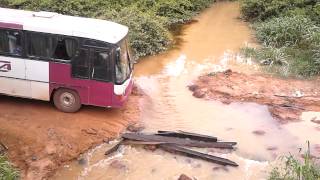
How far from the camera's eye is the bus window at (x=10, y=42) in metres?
13.1

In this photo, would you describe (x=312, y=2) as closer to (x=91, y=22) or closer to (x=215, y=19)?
(x=215, y=19)

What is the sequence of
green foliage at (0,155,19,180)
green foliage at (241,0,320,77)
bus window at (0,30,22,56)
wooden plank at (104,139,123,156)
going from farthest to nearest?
green foliage at (241,0,320,77) → bus window at (0,30,22,56) → wooden plank at (104,139,123,156) → green foliage at (0,155,19,180)

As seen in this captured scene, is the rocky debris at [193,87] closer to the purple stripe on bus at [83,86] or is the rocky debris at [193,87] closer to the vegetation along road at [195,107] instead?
the vegetation along road at [195,107]

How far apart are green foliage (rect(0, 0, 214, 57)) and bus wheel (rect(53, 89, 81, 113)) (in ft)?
19.0

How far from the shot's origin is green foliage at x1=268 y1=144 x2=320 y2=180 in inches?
409

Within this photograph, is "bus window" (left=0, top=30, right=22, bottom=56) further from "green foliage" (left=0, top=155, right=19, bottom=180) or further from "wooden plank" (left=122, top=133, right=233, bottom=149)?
"green foliage" (left=0, top=155, right=19, bottom=180)

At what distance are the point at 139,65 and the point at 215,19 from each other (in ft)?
26.9

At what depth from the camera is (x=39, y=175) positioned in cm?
1113

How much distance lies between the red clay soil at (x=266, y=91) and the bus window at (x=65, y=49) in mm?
4519

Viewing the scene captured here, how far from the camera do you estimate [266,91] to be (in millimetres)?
15898

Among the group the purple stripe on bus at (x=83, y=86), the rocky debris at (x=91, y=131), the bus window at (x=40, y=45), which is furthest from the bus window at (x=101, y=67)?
the rocky debris at (x=91, y=131)

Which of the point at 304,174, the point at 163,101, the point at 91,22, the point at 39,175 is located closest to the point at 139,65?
the point at 163,101

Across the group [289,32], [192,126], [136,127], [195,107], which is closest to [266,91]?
[195,107]

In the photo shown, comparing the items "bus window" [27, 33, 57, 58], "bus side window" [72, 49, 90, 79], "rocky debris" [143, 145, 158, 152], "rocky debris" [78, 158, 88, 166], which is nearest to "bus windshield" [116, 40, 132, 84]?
"bus side window" [72, 49, 90, 79]
